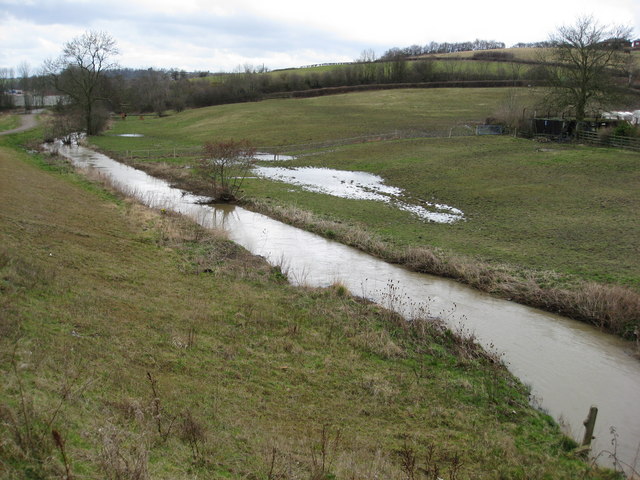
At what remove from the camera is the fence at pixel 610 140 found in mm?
40688

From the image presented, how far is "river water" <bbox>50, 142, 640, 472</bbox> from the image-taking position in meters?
10.8

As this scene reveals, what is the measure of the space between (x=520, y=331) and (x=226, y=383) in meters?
9.32

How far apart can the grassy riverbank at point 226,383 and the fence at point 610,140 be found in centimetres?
3699

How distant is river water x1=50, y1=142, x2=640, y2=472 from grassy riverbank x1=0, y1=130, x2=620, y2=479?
108 centimetres

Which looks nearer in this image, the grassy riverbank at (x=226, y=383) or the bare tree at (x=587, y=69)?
the grassy riverbank at (x=226, y=383)

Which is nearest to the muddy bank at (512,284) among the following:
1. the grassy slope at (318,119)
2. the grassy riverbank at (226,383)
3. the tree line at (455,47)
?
the grassy riverbank at (226,383)

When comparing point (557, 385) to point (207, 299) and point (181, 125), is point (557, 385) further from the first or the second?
point (181, 125)

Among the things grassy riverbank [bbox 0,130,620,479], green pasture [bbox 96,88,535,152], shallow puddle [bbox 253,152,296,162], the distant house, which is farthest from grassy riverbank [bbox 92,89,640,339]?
grassy riverbank [bbox 0,130,620,479]

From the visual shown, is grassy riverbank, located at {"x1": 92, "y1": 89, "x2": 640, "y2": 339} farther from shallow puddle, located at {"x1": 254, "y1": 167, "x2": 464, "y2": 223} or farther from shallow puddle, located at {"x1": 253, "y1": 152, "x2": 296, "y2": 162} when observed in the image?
shallow puddle, located at {"x1": 253, "y1": 152, "x2": 296, "y2": 162}

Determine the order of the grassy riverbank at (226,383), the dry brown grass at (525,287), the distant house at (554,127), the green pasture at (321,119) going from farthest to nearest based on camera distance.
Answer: the green pasture at (321,119) → the distant house at (554,127) → the dry brown grass at (525,287) → the grassy riverbank at (226,383)

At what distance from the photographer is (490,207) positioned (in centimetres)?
2825

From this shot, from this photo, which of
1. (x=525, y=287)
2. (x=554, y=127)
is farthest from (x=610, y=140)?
(x=525, y=287)

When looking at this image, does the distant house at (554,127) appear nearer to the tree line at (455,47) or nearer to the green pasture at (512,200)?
the green pasture at (512,200)

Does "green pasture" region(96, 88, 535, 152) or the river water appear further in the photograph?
"green pasture" region(96, 88, 535, 152)
